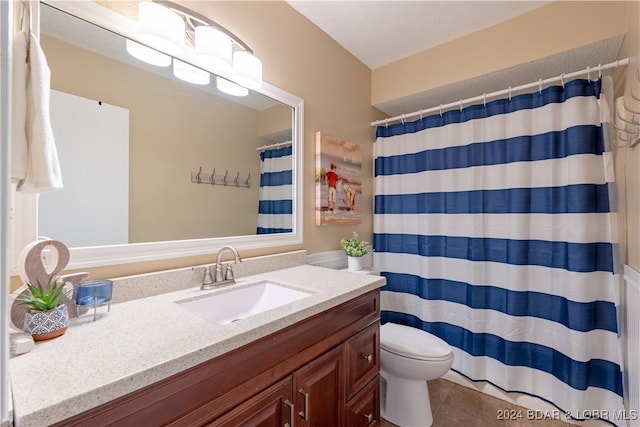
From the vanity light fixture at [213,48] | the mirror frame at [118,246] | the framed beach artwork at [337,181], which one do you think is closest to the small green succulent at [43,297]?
the mirror frame at [118,246]

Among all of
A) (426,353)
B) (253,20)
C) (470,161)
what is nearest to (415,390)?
(426,353)

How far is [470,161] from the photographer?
1.94 m

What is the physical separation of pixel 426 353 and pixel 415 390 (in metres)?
0.26

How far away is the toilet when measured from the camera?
1.49m

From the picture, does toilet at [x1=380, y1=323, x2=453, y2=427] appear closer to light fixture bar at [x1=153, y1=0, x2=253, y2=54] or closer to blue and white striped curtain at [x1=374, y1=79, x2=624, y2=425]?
blue and white striped curtain at [x1=374, y1=79, x2=624, y2=425]

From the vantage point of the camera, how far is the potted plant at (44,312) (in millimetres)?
695

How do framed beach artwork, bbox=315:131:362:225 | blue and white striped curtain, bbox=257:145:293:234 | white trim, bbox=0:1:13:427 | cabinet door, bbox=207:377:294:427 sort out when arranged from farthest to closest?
framed beach artwork, bbox=315:131:362:225 < blue and white striped curtain, bbox=257:145:293:234 < cabinet door, bbox=207:377:294:427 < white trim, bbox=0:1:13:427

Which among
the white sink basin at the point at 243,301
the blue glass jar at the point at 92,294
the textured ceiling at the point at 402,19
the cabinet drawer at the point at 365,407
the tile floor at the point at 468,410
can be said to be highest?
the textured ceiling at the point at 402,19

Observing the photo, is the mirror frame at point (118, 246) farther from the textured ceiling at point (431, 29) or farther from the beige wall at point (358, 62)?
the textured ceiling at point (431, 29)

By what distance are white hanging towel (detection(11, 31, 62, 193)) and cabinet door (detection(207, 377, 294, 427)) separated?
757mm

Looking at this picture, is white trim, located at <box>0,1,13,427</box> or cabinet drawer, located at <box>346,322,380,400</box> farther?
cabinet drawer, located at <box>346,322,380,400</box>

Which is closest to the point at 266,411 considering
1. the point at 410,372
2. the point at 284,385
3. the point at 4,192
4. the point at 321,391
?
the point at 284,385

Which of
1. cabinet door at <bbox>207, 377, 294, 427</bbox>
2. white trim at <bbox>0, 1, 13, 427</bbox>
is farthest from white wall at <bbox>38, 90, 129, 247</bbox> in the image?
cabinet door at <bbox>207, 377, 294, 427</bbox>

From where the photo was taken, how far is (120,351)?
2.15 ft
